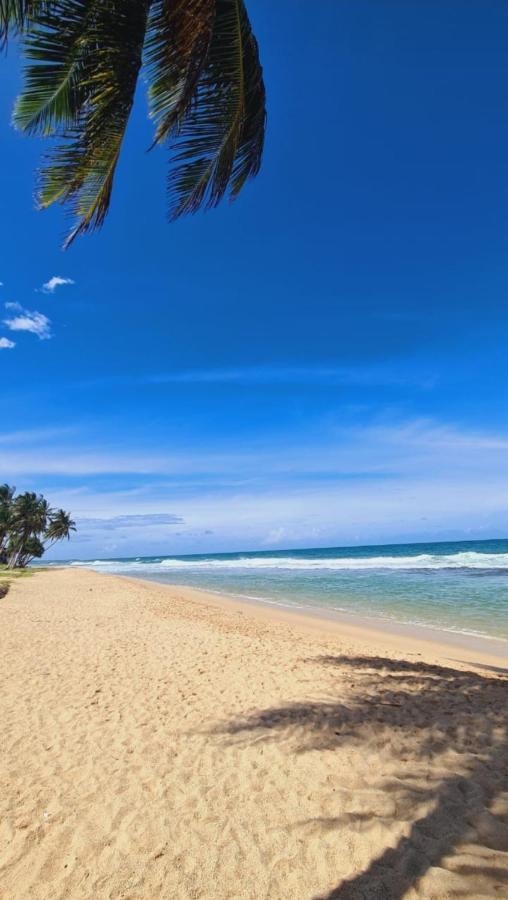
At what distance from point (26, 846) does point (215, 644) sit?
7.88 meters

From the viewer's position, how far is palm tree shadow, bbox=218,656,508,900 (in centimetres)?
314

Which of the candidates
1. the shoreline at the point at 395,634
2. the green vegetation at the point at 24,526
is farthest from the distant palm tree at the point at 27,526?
the shoreline at the point at 395,634

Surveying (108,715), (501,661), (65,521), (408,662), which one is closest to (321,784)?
(108,715)

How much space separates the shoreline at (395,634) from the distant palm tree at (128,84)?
34.8 feet

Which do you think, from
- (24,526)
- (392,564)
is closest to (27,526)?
(24,526)

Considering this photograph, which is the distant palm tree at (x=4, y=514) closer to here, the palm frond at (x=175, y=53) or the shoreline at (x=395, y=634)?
the shoreline at (x=395, y=634)

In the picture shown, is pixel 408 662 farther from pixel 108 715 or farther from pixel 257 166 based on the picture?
pixel 257 166

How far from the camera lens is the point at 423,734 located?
5.13 meters

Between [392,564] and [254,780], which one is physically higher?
[254,780]

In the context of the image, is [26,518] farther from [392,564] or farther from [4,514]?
[392,564]

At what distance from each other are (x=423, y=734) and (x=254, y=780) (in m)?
2.12

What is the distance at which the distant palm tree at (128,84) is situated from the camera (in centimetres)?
374

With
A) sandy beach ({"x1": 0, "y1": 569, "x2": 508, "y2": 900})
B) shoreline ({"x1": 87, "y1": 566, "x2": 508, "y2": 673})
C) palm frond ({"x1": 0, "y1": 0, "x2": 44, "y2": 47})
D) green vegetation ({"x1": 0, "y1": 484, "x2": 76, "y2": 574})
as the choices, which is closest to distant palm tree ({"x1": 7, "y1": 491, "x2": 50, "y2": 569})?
green vegetation ({"x1": 0, "y1": 484, "x2": 76, "y2": 574})

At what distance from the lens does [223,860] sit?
338 centimetres
